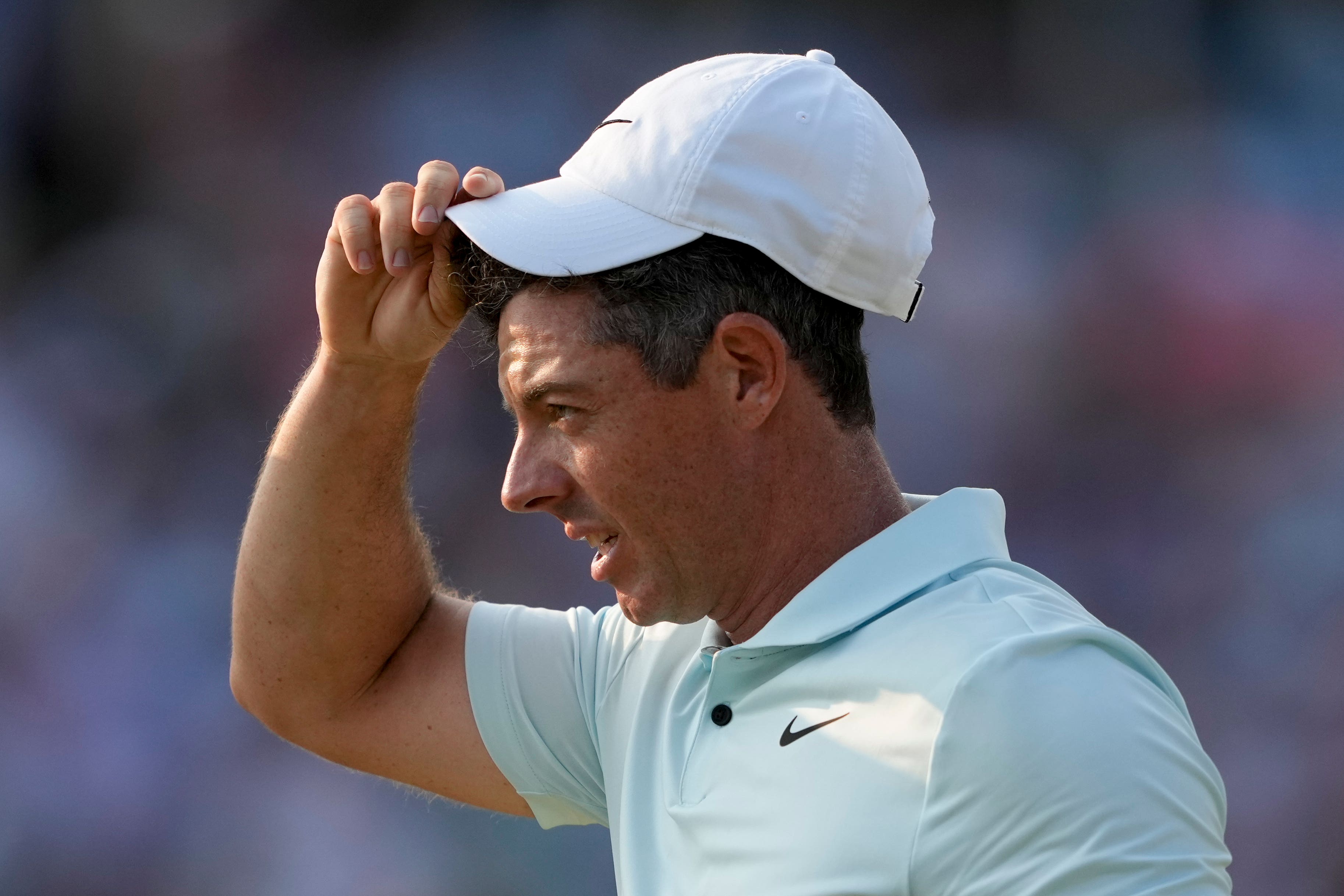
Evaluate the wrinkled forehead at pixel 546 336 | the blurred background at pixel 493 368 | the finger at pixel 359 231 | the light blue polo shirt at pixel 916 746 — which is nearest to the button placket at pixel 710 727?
the light blue polo shirt at pixel 916 746

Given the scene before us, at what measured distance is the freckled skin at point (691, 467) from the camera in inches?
56.9

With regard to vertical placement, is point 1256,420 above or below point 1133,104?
below

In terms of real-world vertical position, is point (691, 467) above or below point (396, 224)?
below

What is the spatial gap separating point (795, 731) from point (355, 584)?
74cm

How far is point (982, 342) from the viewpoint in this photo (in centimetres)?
407

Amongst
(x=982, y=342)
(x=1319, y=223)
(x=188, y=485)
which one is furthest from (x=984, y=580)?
(x=188, y=485)

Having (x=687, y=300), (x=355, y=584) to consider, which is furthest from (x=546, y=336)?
(x=355, y=584)

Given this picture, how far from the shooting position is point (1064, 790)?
111cm

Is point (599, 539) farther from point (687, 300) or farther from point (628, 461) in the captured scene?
point (687, 300)

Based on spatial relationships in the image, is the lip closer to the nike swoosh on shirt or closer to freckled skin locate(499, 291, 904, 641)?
freckled skin locate(499, 291, 904, 641)

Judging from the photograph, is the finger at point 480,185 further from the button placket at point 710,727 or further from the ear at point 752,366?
the button placket at point 710,727

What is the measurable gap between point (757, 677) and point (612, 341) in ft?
1.32

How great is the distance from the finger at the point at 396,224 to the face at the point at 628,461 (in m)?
0.20

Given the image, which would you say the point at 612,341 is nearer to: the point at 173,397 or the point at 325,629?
the point at 325,629
